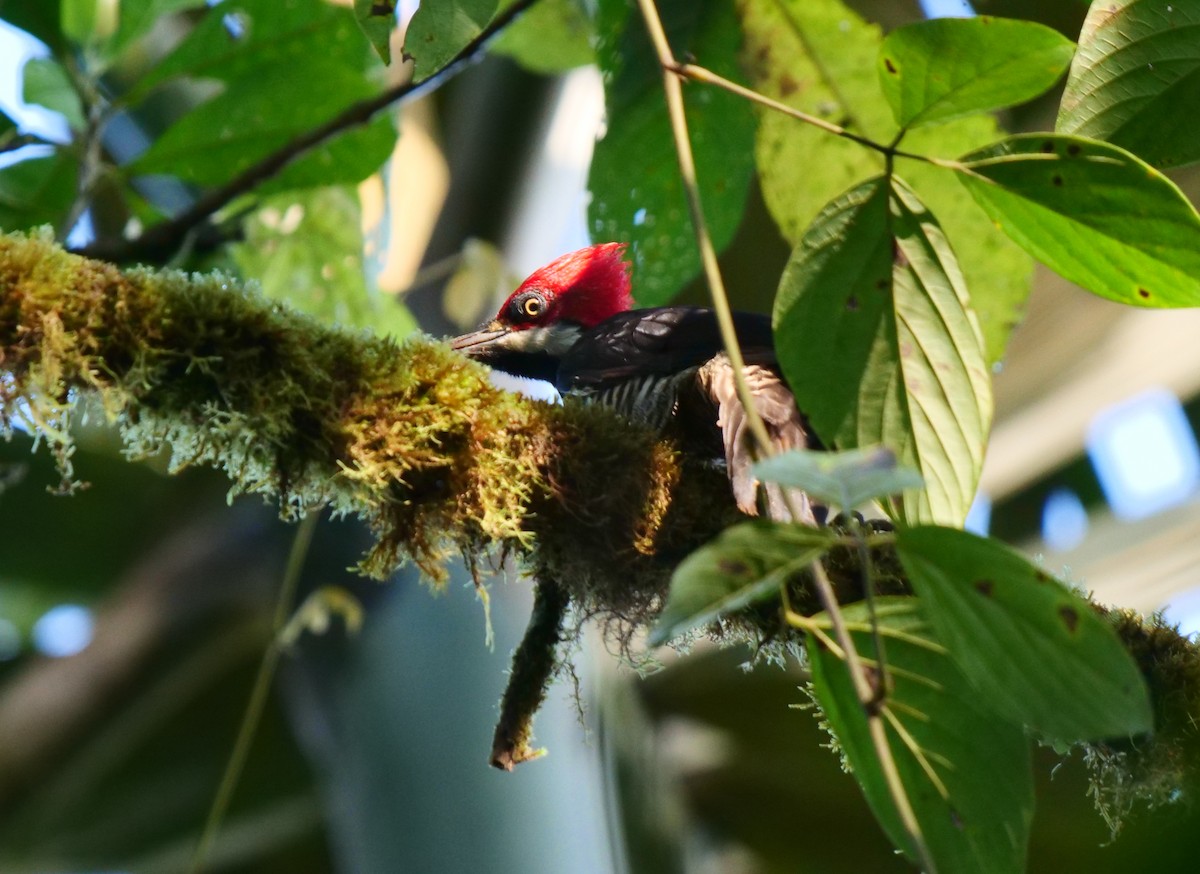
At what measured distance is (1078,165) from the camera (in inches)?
61.3

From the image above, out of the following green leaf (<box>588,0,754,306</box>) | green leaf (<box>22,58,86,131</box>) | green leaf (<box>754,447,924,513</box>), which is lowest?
green leaf (<box>754,447,924,513</box>)

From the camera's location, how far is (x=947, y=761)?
146 cm

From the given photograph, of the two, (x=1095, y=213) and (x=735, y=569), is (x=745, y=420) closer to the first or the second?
(x=1095, y=213)

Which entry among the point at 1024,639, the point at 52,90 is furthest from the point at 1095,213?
the point at 52,90

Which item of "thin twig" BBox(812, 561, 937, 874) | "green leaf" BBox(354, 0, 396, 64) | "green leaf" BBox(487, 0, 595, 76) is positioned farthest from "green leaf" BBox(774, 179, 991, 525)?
"green leaf" BBox(487, 0, 595, 76)

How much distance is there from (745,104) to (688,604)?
1974mm

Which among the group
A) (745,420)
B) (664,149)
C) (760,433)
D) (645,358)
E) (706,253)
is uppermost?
(664,149)

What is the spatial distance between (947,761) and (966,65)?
0.93 meters

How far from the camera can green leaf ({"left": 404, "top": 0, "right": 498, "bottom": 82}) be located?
1646 mm

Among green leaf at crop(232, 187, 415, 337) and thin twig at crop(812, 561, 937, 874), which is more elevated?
green leaf at crop(232, 187, 415, 337)

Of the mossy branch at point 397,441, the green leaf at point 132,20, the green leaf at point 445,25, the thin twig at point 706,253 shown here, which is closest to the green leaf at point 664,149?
the mossy branch at point 397,441

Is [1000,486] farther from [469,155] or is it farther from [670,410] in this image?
[670,410]

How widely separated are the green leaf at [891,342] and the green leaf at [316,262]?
6.82 ft

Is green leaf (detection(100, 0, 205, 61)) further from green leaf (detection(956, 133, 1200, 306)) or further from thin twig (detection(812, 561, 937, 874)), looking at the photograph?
thin twig (detection(812, 561, 937, 874))
